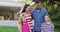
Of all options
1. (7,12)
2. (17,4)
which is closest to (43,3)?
(17,4)

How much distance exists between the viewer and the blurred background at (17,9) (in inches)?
697

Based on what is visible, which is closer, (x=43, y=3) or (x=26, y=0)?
(x=43, y=3)

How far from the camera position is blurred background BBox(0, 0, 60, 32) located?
58.1 feet

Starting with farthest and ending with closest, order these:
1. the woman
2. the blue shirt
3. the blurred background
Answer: the blurred background, the blue shirt, the woman

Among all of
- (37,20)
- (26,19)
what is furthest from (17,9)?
(26,19)

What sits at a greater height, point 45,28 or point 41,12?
point 41,12

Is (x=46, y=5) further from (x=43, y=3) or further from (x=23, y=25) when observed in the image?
(x=23, y=25)

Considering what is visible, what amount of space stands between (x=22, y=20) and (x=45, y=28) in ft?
2.93

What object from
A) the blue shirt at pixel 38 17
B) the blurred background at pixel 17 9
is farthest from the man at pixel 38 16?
the blurred background at pixel 17 9

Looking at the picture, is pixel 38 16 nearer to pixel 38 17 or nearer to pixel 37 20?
pixel 38 17

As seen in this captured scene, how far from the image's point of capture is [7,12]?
28.7m

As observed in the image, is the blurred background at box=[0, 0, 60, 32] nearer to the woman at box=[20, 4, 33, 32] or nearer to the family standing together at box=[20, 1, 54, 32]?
the family standing together at box=[20, 1, 54, 32]

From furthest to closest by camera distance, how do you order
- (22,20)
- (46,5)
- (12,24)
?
(46,5) < (12,24) < (22,20)

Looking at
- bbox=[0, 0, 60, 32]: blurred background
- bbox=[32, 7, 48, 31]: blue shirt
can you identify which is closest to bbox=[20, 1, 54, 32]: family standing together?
bbox=[32, 7, 48, 31]: blue shirt
